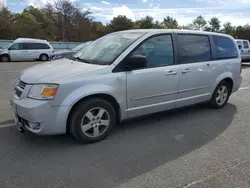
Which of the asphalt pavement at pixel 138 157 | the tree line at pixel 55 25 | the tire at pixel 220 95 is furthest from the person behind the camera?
the tree line at pixel 55 25

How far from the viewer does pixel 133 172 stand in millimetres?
2799

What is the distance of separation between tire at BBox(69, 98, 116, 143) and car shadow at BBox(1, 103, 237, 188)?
0.44ft

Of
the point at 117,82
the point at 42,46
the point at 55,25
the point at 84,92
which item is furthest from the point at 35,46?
the point at 55,25

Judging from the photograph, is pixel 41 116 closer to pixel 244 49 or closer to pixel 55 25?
pixel 244 49

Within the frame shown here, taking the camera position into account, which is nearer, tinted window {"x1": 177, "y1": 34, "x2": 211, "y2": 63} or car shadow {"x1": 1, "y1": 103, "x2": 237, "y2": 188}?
car shadow {"x1": 1, "y1": 103, "x2": 237, "y2": 188}

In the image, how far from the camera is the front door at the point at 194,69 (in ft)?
14.3

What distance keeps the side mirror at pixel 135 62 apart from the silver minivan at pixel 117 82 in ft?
0.05

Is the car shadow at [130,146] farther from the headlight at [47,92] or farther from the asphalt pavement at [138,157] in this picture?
the headlight at [47,92]

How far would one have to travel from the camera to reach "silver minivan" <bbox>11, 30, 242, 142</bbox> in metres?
3.19

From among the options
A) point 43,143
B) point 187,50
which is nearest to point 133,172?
point 43,143

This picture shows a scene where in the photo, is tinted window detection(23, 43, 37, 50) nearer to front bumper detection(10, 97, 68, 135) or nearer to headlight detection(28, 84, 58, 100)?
front bumper detection(10, 97, 68, 135)

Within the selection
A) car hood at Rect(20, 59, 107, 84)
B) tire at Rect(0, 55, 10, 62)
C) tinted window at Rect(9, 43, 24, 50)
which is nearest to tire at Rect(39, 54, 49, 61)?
tinted window at Rect(9, 43, 24, 50)

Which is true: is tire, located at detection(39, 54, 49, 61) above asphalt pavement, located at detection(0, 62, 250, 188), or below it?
above

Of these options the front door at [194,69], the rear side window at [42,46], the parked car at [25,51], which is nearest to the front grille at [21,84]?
the front door at [194,69]
